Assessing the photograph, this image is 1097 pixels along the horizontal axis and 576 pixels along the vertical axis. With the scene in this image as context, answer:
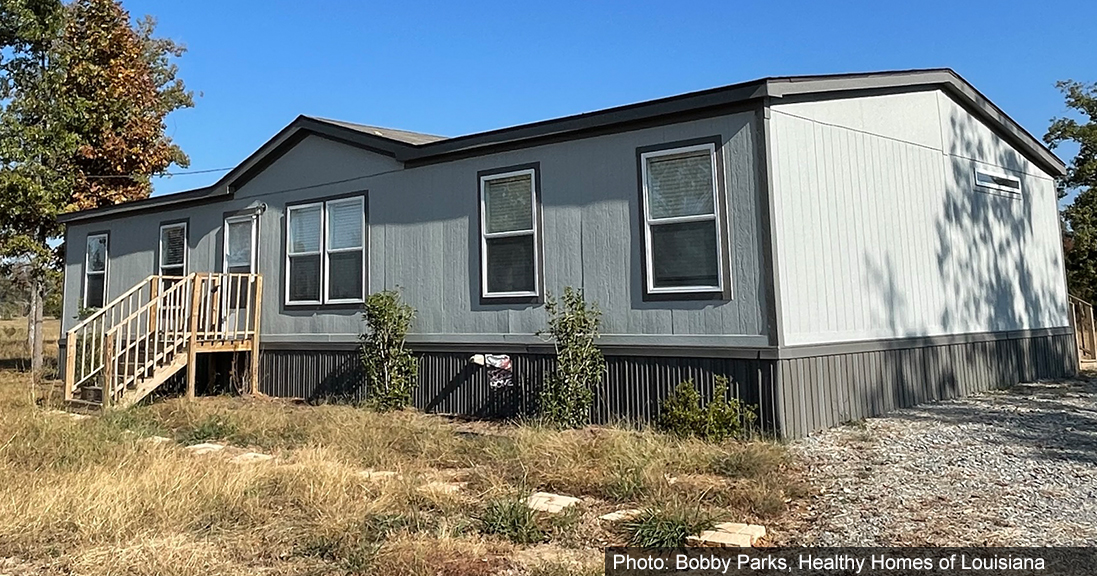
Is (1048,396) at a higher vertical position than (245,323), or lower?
lower

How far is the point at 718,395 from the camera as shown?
686 centimetres

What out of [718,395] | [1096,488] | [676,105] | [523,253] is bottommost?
[1096,488]

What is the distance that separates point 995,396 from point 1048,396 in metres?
0.56

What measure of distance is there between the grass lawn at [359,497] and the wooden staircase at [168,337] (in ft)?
6.21

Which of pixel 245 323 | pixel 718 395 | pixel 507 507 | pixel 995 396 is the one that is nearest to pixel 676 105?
pixel 718 395

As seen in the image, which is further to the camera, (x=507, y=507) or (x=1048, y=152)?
(x=1048, y=152)

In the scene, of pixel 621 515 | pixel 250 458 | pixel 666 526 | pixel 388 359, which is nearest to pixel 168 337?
pixel 388 359

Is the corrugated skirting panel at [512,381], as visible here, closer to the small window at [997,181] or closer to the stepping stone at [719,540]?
the stepping stone at [719,540]

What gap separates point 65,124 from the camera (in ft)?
50.9

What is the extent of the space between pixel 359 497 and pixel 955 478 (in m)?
3.70

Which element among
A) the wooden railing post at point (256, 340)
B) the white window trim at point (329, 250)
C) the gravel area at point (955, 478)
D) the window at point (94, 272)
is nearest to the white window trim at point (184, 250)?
the window at point (94, 272)

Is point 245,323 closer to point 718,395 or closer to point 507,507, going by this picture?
point 718,395

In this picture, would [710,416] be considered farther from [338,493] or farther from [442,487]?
[338,493]

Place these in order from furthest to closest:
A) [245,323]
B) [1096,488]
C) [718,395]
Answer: [245,323] < [718,395] < [1096,488]
